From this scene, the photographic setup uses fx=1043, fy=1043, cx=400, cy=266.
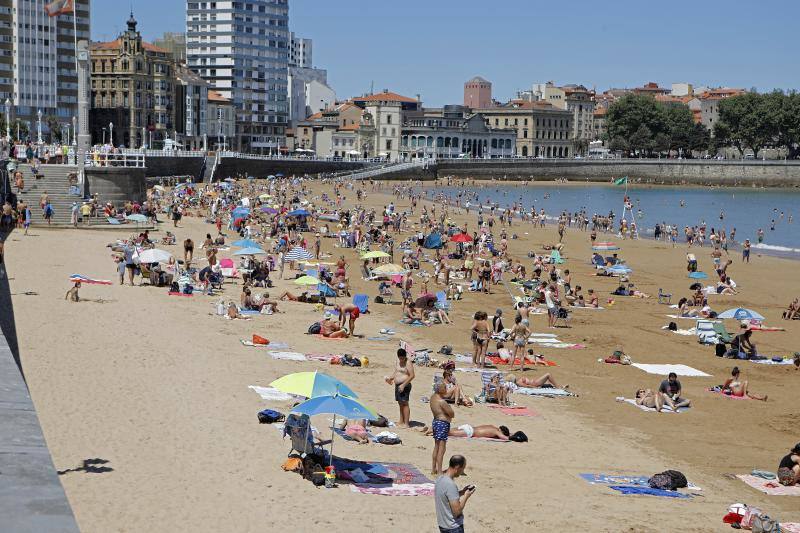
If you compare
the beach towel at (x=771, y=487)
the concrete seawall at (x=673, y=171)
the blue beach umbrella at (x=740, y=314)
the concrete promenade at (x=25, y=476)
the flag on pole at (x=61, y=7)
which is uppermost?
the flag on pole at (x=61, y=7)

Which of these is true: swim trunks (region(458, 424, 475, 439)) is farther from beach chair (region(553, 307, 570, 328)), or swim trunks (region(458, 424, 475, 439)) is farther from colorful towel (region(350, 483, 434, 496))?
beach chair (region(553, 307, 570, 328))

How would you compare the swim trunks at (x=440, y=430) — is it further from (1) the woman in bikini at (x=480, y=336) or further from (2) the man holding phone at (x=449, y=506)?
(1) the woman in bikini at (x=480, y=336)

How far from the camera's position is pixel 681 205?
76.8 meters

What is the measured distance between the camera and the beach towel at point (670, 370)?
55.5 ft

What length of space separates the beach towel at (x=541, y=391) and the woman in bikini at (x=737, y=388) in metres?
2.44

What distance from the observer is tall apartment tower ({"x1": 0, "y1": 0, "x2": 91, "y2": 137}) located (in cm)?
8469

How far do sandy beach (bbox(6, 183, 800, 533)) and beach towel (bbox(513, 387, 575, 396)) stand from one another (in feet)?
0.82

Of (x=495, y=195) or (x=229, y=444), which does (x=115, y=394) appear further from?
(x=495, y=195)

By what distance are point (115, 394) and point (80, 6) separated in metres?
81.0

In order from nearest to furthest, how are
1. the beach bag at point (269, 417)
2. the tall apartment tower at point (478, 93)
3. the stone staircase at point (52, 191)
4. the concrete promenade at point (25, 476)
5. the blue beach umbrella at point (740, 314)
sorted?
the concrete promenade at point (25, 476)
the beach bag at point (269, 417)
the blue beach umbrella at point (740, 314)
the stone staircase at point (52, 191)
the tall apartment tower at point (478, 93)

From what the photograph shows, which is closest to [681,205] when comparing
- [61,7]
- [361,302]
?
[61,7]

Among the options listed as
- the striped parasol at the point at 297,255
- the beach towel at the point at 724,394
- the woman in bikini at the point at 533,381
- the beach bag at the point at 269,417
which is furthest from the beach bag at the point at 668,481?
the striped parasol at the point at 297,255

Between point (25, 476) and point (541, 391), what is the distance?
10.7m

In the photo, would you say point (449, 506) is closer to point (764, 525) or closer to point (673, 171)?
point (764, 525)
